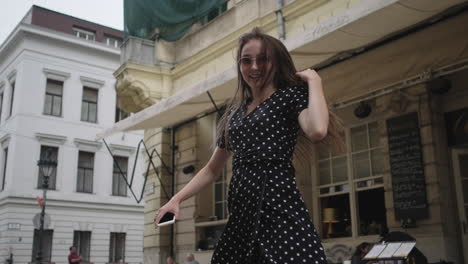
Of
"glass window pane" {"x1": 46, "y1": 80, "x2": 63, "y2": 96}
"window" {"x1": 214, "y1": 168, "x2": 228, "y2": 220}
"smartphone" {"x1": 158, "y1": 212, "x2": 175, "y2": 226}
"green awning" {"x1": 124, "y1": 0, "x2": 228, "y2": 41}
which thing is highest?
"glass window pane" {"x1": 46, "y1": 80, "x2": 63, "y2": 96}

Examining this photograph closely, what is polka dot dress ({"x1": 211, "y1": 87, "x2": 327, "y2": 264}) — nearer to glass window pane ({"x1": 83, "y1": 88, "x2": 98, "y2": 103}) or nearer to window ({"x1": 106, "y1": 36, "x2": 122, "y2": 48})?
glass window pane ({"x1": 83, "y1": 88, "x2": 98, "y2": 103})

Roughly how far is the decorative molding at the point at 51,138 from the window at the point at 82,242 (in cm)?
495

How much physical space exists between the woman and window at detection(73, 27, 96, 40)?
33.4 meters

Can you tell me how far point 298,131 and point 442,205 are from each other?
264 inches

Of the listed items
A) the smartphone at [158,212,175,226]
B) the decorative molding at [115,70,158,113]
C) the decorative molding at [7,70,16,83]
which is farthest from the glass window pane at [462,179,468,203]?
the decorative molding at [7,70,16,83]

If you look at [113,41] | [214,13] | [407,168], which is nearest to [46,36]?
[113,41]

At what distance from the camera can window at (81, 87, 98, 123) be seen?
31272 millimetres

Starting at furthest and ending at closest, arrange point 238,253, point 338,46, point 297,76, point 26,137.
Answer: point 26,137 < point 338,46 < point 297,76 < point 238,253

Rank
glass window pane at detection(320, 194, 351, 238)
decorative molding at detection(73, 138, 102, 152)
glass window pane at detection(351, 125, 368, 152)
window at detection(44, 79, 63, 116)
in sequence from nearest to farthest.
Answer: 1. glass window pane at detection(351, 125, 368, 152)
2. glass window pane at detection(320, 194, 351, 238)
3. window at detection(44, 79, 63, 116)
4. decorative molding at detection(73, 138, 102, 152)

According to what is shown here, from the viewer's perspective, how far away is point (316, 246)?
1.77 metres

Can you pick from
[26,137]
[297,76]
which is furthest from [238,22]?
[26,137]

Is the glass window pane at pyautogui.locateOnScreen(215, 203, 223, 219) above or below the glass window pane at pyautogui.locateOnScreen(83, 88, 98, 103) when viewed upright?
below

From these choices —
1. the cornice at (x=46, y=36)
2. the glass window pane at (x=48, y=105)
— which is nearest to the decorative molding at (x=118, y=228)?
the glass window pane at (x=48, y=105)

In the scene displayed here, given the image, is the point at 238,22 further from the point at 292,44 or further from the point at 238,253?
the point at 238,253
